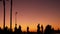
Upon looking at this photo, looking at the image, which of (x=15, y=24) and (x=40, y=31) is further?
(x=15, y=24)

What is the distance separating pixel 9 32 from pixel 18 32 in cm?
170

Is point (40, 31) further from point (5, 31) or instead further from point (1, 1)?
point (1, 1)

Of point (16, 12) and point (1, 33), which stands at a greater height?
point (16, 12)

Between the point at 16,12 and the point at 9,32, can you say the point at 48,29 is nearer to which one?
the point at 9,32

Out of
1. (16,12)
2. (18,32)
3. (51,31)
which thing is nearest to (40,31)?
(18,32)

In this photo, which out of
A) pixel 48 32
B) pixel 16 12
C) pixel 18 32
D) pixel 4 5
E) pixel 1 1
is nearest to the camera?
pixel 48 32

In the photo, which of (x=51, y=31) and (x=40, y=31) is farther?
(x=40, y=31)

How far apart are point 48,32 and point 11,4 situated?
10.5 m

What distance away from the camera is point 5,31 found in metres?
45.5

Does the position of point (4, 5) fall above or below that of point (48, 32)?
above

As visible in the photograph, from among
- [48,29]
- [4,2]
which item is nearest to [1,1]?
[4,2]

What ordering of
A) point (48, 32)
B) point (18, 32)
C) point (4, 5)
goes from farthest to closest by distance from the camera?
point (4, 5) < point (18, 32) < point (48, 32)

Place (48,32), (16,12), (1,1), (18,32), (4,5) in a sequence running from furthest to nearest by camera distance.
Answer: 1. (16,12)
2. (1,1)
3. (4,5)
4. (18,32)
5. (48,32)

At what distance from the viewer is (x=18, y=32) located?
4425 centimetres
